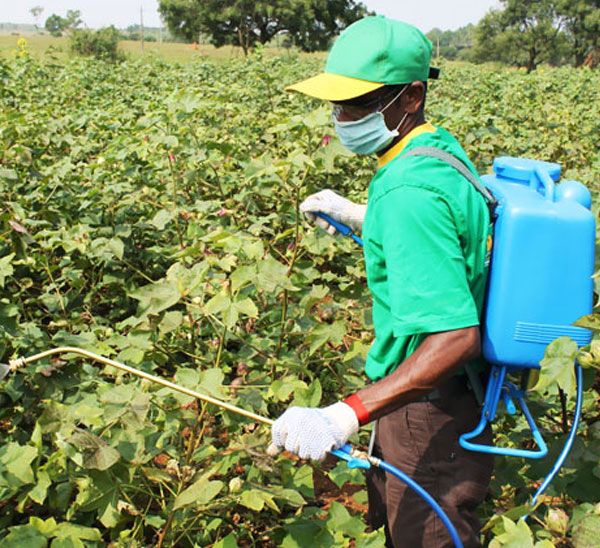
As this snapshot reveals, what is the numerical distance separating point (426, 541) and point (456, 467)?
0.22 metres

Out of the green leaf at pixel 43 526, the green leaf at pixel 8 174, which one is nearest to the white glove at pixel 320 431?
the green leaf at pixel 43 526

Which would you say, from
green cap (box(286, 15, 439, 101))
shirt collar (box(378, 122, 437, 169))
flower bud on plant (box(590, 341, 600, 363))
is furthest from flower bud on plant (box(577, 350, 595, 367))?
green cap (box(286, 15, 439, 101))

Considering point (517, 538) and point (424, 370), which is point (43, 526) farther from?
point (517, 538)

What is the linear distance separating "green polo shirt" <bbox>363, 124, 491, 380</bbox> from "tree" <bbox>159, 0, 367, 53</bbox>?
3855 centimetres

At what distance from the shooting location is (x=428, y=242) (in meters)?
1.41

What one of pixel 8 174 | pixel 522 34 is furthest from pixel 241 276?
pixel 522 34

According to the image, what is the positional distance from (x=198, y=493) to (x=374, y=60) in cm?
119

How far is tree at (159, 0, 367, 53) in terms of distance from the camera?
38.9 meters

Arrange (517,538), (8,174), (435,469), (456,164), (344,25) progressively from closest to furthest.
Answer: (517,538)
(456,164)
(435,469)
(8,174)
(344,25)

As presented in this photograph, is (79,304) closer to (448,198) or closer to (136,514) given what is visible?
(136,514)

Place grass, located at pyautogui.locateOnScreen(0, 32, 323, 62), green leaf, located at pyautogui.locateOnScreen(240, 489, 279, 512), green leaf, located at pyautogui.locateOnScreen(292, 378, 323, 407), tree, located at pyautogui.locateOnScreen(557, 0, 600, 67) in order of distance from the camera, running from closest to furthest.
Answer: green leaf, located at pyautogui.locateOnScreen(240, 489, 279, 512)
green leaf, located at pyautogui.locateOnScreen(292, 378, 323, 407)
grass, located at pyautogui.locateOnScreen(0, 32, 323, 62)
tree, located at pyautogui.locateOnScreen(557, 0, 600, 67)

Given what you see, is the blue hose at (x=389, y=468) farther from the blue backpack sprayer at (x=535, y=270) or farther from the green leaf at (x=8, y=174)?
the green leaf at (x=8, y=174)

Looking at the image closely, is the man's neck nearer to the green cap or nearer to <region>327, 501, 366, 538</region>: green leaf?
the green cap

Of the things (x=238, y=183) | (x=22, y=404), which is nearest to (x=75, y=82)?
(x=238, y=183)
